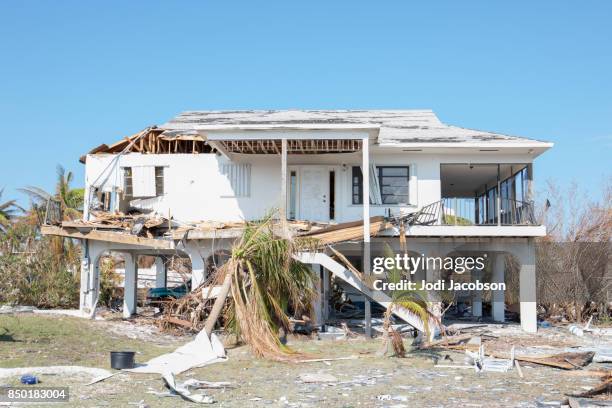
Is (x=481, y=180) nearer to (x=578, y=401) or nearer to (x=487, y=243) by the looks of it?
(x=487, y=243)

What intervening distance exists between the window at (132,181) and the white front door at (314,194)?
4.88 metres

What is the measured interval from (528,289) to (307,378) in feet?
36.8

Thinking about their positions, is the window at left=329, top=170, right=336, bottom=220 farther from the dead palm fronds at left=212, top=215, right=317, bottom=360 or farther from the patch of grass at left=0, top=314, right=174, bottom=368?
the patch of grass at left=0, top=314, right=174, bottom=368

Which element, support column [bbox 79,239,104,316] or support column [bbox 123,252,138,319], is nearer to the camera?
support column [bbox 79,239,104,316]

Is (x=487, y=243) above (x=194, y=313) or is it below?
A: above

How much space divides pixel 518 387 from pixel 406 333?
26.9 feet

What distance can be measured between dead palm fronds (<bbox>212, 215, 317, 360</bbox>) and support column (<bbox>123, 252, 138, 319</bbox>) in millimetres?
8585

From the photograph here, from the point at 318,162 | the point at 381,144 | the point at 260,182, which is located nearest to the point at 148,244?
the point at 260,182

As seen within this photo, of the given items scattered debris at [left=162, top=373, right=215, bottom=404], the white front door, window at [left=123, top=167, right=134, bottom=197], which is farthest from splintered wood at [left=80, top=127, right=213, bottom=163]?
scattered debris at [left=162, top=373, right=215, bottom=404]

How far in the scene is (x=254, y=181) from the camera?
896 inches

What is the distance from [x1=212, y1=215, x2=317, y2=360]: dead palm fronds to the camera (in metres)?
15.7

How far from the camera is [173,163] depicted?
910 inches

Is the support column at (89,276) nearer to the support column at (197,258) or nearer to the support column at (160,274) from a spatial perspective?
the support column at (197,258)

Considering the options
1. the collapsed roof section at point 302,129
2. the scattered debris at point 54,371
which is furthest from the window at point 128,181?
the scattered debris at point 54,371
